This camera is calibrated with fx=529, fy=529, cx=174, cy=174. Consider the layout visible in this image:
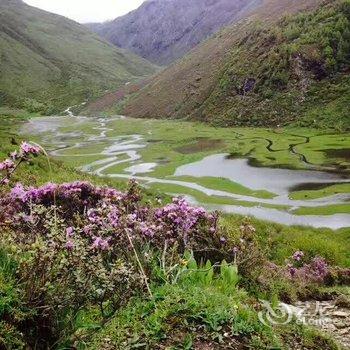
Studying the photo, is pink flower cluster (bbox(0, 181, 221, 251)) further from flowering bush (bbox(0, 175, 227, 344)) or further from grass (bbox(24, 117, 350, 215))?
grass (bbox(24, 117, 350, 215))

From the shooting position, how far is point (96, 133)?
117125 mm

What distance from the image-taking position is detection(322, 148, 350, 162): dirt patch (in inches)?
2417

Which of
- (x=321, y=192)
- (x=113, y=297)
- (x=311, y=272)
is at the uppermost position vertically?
(x=113, y=297)

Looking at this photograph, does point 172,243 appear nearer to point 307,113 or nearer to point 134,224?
point 134,224

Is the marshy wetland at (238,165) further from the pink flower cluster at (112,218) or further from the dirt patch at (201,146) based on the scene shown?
the pink flower cluster at (112,218)

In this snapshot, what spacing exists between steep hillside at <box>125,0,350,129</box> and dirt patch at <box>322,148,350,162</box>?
64.7 ft

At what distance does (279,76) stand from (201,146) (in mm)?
34422

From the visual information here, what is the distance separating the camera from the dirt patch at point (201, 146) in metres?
78.8

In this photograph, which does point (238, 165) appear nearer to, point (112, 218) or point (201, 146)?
point (201, 146)

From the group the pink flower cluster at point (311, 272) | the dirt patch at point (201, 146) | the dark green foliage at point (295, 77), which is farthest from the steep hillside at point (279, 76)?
the pink flower cluster at point (311, 272)

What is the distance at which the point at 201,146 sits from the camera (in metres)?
82.7

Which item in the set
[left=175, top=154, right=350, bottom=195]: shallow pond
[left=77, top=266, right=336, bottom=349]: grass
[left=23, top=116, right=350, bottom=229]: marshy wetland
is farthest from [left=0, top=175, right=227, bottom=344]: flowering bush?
[left=175, top=154, right=350, bottom=195]: shallow pond

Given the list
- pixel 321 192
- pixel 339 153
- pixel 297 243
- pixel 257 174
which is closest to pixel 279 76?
pixel 339 153

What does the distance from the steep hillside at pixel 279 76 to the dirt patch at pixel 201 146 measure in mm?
17474
